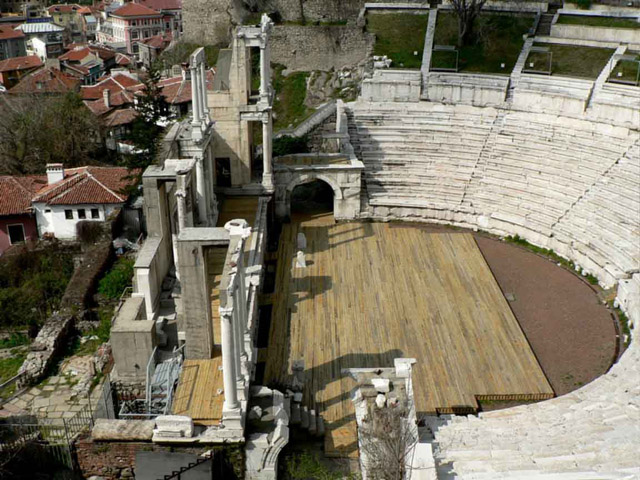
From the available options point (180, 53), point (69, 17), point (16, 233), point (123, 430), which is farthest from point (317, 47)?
point (69, 17)

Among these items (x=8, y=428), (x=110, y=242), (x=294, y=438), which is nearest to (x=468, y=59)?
(x=110, y=242)

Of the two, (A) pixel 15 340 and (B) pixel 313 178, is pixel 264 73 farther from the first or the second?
(A) pixel 15 340

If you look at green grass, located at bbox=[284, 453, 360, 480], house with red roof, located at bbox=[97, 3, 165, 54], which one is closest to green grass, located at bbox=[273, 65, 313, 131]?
green grass, located at bbox=[284, 453, 360, 480]

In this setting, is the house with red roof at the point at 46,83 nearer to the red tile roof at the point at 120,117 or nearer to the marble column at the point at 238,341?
the red tile roof at the point at 120,117

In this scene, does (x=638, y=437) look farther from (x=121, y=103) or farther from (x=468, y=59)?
(x=121, y=103)

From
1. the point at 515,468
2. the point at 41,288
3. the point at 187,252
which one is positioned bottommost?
the point at 41,288

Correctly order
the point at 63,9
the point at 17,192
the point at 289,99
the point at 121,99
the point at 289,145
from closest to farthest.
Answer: the point at 17,192 → the point at 289,145 → the point at 289,99 → the point at 121,99 → the point at 63,9
